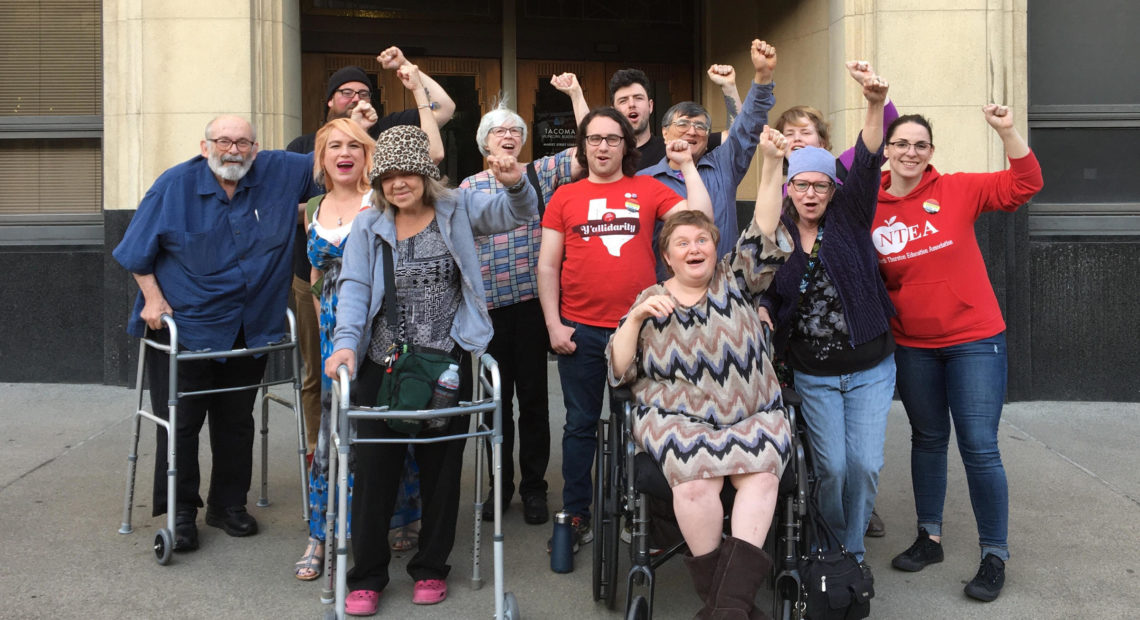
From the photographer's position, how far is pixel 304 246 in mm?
5555

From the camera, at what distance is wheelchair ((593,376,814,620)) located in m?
3.84

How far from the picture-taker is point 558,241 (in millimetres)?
4844

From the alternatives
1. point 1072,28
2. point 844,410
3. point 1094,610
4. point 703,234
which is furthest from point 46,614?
point 1072,28

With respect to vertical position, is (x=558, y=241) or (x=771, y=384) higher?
(x=558, y=241)

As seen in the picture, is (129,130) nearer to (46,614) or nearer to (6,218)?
(6,218)

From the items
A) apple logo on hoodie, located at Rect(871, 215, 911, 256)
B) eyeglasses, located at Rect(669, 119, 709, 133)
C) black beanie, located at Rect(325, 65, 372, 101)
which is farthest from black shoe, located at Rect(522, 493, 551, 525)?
black beanie, located at Rect(325, 65, 372, 101)

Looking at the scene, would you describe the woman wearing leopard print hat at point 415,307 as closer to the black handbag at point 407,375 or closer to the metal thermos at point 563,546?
the black handbag at point 407,375

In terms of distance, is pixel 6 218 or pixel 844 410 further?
pixel 6 218

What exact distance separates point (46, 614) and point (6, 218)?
5.17 metres

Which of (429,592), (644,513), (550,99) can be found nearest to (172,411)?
(429,592)

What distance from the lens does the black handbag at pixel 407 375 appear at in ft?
13.5

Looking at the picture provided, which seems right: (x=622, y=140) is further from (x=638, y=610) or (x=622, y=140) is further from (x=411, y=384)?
(x=638, y=610)

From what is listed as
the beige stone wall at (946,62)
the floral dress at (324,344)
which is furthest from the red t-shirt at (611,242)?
the beige stone wall at (946,62)

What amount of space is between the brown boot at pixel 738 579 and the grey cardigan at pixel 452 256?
51.6 inches
